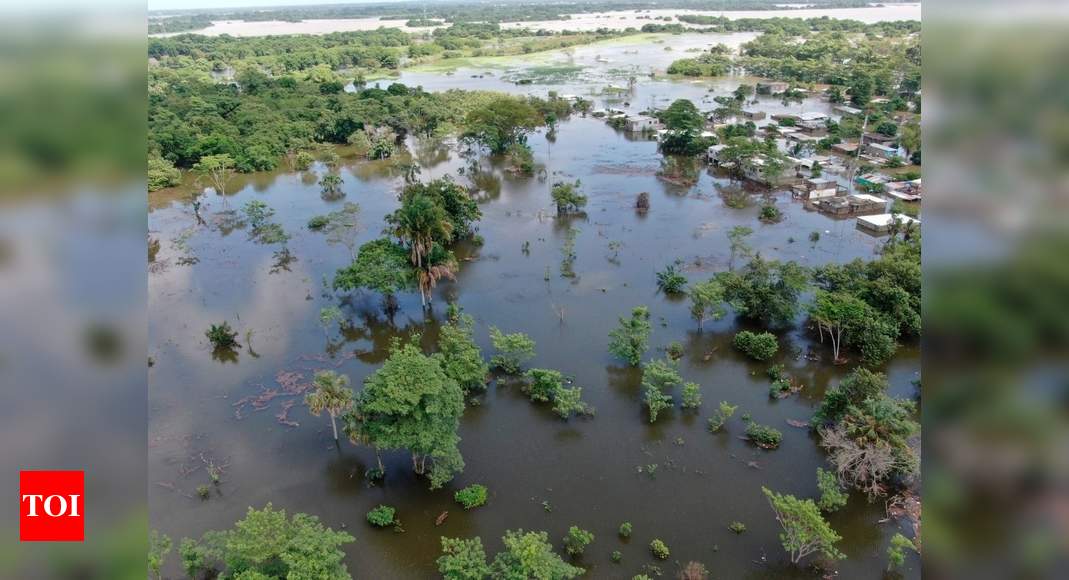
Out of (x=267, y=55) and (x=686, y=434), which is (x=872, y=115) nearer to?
(x=686, y=434)

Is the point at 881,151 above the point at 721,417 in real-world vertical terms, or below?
above

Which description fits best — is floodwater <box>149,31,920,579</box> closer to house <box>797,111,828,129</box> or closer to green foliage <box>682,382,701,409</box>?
green foliage <box>682,382,701,409</box>

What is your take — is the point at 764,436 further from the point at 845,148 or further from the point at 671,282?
the point at 845,148

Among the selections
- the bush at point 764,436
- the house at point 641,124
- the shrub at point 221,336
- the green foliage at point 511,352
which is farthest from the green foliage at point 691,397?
the house at point 641,124

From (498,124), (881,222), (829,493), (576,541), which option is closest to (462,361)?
(576,541)

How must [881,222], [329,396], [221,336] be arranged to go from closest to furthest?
[329,396] < [221,336] < [881,222]

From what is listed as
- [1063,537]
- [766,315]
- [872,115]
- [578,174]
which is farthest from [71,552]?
[872,115]
